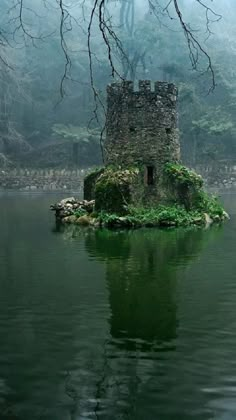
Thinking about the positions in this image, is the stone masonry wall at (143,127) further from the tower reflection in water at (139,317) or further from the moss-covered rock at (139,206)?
the tower reflection in water at (139,317)

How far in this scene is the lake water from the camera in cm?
535

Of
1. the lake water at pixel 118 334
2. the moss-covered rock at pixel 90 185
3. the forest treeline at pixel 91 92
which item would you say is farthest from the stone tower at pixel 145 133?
the forest treeline at pixel 91 92

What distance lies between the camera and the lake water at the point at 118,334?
17.5 feet

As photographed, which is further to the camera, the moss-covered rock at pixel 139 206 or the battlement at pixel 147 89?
the battlement at pixel 147 89

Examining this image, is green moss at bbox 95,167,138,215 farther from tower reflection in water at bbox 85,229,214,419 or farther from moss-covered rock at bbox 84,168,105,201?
tower reflection in water at bbox 85,229,214,419

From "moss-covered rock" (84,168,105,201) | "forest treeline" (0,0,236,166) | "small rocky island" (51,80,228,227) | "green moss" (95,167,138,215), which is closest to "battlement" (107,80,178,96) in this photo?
"small rocky island" (51,80,228,227)

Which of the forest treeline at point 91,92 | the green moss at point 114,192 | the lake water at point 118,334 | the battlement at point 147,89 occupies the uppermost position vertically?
the forest treeline at point 91,92

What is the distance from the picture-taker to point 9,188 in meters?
53.1

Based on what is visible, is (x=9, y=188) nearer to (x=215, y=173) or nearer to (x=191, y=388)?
(x=215, y=173)

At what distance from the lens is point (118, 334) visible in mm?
7645

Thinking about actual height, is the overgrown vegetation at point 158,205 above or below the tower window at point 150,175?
below

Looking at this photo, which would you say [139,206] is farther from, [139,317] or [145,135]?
[139,317]

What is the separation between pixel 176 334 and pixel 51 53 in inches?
2757

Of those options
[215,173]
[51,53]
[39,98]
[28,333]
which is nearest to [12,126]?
[39,98]
